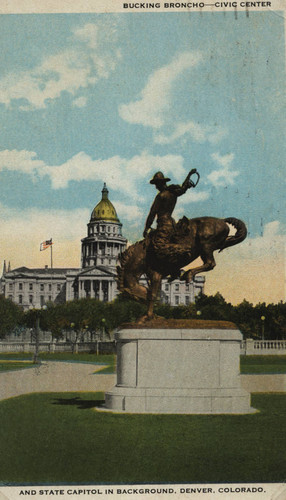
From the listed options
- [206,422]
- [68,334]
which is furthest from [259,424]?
[68,334]

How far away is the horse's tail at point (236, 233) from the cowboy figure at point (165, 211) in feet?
4.04

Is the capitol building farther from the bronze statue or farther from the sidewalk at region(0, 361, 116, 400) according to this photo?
the bronze statue

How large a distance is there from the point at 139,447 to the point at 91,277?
121175 millimetres

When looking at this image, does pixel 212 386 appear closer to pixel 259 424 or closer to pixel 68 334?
pixel 259 424

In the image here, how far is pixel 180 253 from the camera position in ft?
44.8

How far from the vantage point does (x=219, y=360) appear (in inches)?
513

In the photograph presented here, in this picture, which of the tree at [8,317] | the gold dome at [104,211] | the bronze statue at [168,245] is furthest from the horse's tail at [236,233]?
the gold dome at [104,211]

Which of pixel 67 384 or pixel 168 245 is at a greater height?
pixel 168 245

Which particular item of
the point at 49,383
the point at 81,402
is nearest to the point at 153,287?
the point at 81,402

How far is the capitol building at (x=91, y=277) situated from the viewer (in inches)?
4793

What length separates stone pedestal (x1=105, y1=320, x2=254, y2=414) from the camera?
41.8ft

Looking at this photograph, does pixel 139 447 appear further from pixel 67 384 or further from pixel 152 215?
pixel 67 384

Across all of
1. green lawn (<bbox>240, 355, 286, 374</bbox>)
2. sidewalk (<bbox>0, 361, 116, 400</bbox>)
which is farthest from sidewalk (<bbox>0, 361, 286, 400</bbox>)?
green lawn (<bbox>240, 355, 286, 374</bbox>)

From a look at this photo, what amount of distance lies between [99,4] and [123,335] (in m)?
6.30
